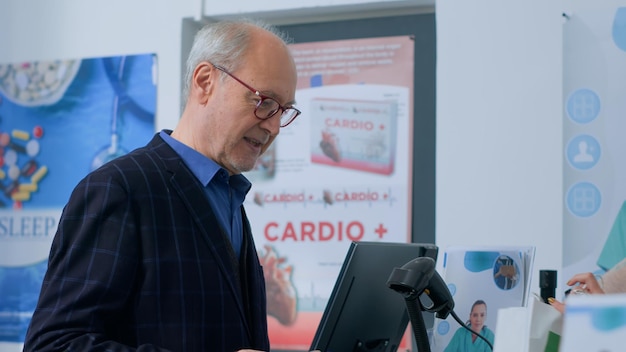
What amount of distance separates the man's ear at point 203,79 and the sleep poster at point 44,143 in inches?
58.2

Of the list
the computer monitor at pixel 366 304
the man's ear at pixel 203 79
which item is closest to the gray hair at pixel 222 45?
the man's ear at pixel 203 79

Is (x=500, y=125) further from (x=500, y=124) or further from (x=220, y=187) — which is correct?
(x=220, y=187)

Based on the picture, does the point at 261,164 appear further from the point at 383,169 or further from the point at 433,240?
the point at 433,240

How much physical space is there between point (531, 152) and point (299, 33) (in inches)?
37.9

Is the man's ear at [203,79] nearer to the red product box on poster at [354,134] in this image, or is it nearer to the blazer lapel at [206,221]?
the blazer lapel at [206,221]

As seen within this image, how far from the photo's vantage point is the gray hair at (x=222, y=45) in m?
1.57

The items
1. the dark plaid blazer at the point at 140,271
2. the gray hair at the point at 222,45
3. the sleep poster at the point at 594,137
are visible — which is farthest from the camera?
the sleep poster at the point at 594,137

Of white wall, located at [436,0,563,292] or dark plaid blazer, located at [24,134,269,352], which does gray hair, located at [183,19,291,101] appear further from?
white wall, located at [436,0,563,292]

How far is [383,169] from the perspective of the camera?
9.30 ft

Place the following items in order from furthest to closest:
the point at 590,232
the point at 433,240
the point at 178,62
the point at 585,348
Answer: the point at 178,62 < the point at 433,240 < the point at 590,232 < the point at 585,348

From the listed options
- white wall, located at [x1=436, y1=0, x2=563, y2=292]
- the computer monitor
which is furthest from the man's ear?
white wall, located at [x1=436, y1=0, x2=563, y2=292]

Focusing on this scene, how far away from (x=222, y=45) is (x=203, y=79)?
0.24 ft

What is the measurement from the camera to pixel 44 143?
10.3 ft

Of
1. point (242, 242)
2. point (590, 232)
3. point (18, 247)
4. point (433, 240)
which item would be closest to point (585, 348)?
point (242, 242)
